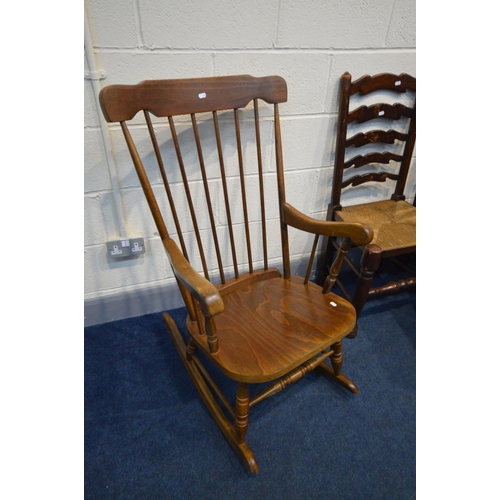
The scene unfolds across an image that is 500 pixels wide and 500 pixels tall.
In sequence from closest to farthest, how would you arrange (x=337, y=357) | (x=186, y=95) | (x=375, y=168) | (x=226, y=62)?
(x=186, y=95), (x=226, y=62), (x=337, y=357), (x=375, y=168)

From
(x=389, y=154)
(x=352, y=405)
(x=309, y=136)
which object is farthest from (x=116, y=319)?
(x=389, y=154)

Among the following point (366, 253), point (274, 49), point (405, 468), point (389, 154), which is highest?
point (274, 49)

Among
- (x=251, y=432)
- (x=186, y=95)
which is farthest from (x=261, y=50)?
(x=251, y=432)

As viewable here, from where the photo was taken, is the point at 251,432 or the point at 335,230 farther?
the point at 251,432

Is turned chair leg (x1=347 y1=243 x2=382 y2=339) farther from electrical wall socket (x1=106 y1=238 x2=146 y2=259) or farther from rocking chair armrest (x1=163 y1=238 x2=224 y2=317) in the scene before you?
electrical wall socket (x1=106 y1=238 x2=146 y2=259)

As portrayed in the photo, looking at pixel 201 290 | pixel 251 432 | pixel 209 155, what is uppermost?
pixel 209 155

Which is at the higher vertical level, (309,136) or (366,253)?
(309,136)

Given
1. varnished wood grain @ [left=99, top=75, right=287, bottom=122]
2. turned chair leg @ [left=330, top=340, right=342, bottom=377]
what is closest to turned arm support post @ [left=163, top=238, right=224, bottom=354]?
varnished wood grain @ [left=99, top=75, right=287, bottom=122]

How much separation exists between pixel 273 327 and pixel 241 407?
0.25 meters

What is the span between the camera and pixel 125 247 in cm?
133

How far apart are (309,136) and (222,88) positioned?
1.68 ft

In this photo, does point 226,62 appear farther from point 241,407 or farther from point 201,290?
point 241,407

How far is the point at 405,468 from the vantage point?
3.52 feet

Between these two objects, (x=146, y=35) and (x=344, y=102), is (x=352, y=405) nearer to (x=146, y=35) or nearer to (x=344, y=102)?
(x=344, y=102)
